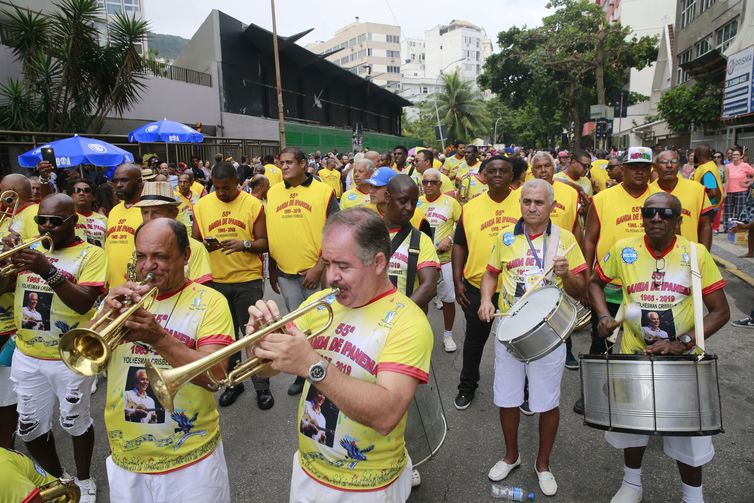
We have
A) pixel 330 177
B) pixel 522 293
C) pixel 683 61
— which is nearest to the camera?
pixel 522 293

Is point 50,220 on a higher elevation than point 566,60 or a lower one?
lower

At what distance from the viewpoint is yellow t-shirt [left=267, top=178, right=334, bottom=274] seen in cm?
513

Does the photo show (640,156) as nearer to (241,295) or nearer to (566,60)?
(241,295)

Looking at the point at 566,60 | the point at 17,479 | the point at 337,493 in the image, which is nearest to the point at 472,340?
the point at 337,493

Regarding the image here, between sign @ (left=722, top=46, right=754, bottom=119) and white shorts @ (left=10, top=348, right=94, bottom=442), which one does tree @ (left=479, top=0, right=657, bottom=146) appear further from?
white shorts @ (left=10, top=348, right=94, bottom=442)

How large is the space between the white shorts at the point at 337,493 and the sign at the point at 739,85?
18398mm

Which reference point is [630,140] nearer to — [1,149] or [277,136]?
[277,136]

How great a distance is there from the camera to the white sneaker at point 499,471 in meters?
3.62

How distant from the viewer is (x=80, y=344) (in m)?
2.09

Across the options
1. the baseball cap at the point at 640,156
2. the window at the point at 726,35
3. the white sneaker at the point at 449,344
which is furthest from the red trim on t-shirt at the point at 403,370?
the window at the point at 726,35

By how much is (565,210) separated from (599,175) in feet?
16.5

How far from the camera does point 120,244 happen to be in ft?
15.1

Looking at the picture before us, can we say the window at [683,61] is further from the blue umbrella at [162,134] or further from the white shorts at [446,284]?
the white shorts at [446,284]

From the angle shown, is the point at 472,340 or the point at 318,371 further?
the point at 472,340
